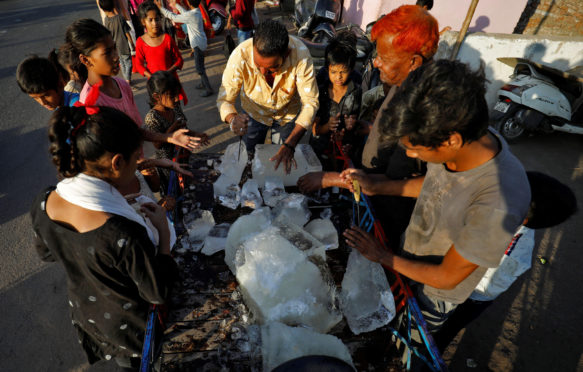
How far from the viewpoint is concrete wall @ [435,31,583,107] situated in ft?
17.4

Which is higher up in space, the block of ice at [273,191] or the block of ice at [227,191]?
the block of ice at [273,191]

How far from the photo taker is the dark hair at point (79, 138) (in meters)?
1.21

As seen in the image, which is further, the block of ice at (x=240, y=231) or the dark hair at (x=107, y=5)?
the dark hair at (x=107, y=5)

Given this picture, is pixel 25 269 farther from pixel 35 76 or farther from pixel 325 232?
pixel 325 232

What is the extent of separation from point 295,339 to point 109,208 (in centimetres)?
94

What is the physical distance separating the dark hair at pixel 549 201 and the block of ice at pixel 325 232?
1036 millimetres

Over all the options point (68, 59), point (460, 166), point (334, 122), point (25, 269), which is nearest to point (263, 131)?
point (334, 122)

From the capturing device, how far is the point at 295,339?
1.24m

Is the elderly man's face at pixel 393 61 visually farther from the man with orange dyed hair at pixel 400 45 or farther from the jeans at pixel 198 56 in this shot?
the jeans at pixel 198 56

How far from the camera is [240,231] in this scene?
5.71 ft

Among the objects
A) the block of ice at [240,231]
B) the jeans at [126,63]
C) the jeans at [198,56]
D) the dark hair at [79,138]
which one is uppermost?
the dark hair at [79,138]

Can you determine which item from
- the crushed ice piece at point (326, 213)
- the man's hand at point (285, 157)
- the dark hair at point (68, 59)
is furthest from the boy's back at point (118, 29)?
the crushed ice piece at point (326, 213)

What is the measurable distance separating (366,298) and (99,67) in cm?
253

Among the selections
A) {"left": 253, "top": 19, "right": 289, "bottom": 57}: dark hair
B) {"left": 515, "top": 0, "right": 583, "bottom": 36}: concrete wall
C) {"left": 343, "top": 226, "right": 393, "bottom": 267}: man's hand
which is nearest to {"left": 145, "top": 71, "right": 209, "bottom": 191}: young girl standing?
{"left": 253, "top": 19, "right": 289, "bottom": 57}: dark hair
